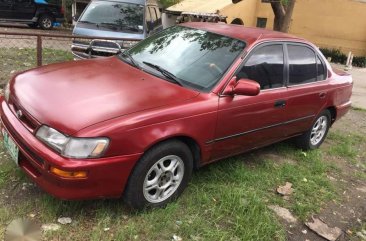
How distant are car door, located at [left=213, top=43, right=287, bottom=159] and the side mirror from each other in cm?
8

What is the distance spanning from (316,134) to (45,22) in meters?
16.3

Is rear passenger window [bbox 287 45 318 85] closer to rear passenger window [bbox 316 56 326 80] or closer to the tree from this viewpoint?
rear passenger window [bbox 316 56 326 80]

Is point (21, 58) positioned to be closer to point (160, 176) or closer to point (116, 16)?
point (116, 16)

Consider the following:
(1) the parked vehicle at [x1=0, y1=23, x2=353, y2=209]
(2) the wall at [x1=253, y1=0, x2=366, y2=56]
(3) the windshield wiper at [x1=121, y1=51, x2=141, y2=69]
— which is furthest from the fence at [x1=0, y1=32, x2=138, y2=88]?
(2) the wall at [x1=253, y1=0, x2=366, y2=56]

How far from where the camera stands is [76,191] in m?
2.97

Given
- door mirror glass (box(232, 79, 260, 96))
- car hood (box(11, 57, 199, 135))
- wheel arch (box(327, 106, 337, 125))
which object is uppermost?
door mirror glass (box(232, 79, 260, 96))

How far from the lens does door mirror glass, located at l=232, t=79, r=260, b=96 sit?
12.1ft

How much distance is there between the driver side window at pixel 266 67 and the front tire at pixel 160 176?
106cm

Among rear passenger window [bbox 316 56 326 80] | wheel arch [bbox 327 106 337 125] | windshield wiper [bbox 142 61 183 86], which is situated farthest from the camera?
wheel arch [bbox 327 106 337 125]

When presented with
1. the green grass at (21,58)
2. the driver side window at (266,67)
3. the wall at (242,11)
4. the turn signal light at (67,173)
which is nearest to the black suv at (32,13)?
the green grass at (21,58)

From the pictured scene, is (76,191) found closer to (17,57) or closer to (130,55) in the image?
(130,55)

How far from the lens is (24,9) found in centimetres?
1756

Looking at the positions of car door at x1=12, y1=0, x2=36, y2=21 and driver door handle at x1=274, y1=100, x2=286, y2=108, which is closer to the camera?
driver door handle at x1=274, y1=100, x2=286, y2=108

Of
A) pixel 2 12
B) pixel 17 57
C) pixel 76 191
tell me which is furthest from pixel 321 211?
pixel 2 12
